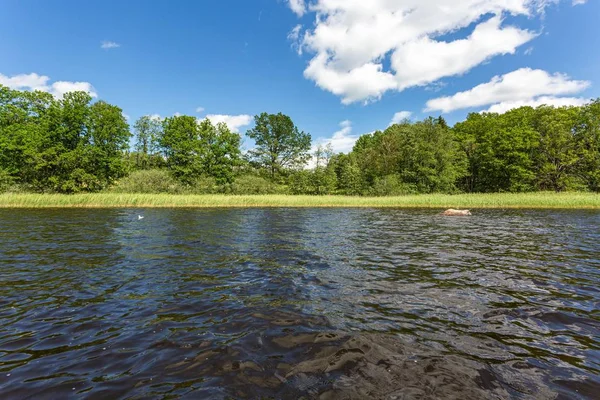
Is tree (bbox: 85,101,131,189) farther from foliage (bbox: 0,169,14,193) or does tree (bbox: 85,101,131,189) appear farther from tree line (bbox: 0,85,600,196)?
foliage (bbox: 0,169,14,193)

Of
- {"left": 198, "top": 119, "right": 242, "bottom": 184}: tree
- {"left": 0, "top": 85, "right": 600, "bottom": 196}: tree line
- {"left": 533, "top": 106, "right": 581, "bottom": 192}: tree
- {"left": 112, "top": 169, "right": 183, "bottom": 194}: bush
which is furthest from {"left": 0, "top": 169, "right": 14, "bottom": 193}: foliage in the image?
{"left": 533, "top": 106, "right": 581, "bottom": 192}: tree

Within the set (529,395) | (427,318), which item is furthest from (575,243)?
(529,395)

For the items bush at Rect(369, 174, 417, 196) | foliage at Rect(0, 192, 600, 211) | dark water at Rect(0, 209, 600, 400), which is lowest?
dark water at Rect(0, 209, 600, 400)

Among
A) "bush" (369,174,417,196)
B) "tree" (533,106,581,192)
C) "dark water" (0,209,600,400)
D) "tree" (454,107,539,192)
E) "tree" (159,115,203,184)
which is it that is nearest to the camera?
"dark water" (0,209,600,400)

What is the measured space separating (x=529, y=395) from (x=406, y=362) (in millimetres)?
1341

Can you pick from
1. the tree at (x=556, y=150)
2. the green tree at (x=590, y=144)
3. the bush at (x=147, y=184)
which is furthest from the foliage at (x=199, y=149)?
the green tree at (x=590, y=144)

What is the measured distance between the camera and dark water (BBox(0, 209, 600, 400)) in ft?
11.7

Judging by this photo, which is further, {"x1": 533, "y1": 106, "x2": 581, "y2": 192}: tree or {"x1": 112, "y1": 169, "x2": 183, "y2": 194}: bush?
{"x1": 533, "y1": 106, "x2": 581, "y2": 192}: tree

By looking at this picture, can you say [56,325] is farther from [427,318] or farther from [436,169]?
[436,169]

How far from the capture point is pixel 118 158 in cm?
5178

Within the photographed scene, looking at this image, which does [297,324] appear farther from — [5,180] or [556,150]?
[556,150]

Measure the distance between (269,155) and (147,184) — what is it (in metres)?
32.2

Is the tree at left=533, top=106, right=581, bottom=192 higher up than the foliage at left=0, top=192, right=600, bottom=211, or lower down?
higher up

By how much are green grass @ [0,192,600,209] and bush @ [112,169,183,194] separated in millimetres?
12443
